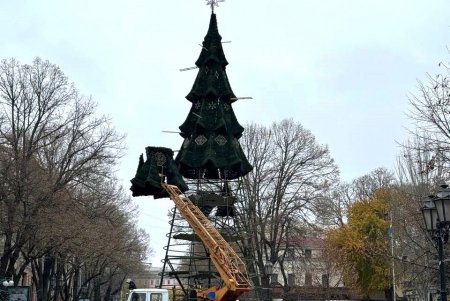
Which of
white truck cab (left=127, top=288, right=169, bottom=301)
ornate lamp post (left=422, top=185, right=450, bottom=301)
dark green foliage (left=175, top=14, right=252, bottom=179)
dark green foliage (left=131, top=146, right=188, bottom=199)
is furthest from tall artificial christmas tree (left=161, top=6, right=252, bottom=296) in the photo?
ornate lamp post (left=422, top=185, right=450, bottom=301)

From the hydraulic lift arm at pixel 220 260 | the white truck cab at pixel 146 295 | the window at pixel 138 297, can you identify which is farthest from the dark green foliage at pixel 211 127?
the window at pixel 138 297

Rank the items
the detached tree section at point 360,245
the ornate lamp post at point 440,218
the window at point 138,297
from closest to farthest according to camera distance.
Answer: the ornate lamp post at point 440,218 < the window at point 138,297 < the detached tree section at point 360,245

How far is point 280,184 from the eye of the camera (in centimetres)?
4475

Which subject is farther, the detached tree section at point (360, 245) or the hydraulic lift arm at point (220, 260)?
the detached tree section at point (360, 245)

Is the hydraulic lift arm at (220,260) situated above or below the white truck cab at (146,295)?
above

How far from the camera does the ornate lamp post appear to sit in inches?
532

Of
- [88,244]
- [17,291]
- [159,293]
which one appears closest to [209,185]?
[88,244]

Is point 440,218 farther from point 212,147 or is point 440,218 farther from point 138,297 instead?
point 212,147

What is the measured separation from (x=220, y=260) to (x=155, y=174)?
5.51 m

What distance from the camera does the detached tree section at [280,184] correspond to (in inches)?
1750

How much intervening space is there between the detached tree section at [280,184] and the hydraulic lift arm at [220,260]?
17.3 metres

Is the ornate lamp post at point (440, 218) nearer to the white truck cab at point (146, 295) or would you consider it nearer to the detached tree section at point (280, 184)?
the white truck cab at point (146, 295)

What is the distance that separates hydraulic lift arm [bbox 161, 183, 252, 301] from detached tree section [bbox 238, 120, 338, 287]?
17271 mm

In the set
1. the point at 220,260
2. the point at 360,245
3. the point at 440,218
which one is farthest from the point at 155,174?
the point at 360,245
